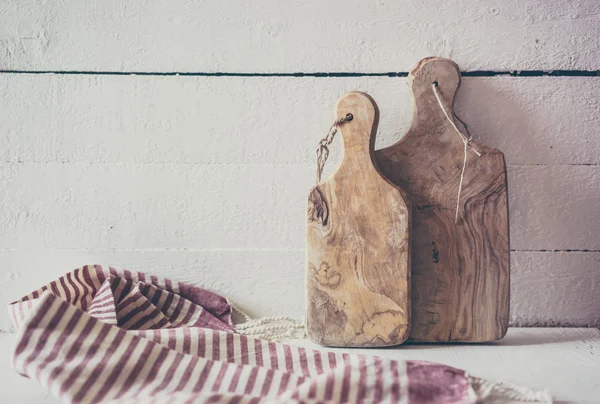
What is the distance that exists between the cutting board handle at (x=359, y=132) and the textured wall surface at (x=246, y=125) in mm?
79

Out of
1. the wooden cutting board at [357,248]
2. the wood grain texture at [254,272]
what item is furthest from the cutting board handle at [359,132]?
the wood grain texture at [254,272]

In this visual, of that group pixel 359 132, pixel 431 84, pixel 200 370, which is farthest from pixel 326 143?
pixel 200 370

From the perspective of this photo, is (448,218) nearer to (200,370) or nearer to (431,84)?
(431,84)

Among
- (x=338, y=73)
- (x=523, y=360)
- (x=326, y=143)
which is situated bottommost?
(x=523, y=360)

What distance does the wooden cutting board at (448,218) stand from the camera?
801mm

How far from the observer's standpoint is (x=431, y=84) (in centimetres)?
81

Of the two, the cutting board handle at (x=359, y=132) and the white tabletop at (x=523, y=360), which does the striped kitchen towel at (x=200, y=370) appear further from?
the cutting board handle at (x=359, y=132)

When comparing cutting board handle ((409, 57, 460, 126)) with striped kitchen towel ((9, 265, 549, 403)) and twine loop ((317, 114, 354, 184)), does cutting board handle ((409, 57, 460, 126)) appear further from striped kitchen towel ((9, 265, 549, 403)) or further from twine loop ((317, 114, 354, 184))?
striped kitchen towel ((9, 265, 549, 403))

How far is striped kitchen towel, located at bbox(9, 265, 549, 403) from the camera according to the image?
57 cm

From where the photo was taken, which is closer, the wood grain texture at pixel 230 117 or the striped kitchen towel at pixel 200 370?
the striped kitchen towel at pixel 200 370

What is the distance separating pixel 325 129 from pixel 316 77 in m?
0.08

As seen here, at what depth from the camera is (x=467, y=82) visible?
86 centimetres

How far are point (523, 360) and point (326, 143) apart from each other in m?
0.39

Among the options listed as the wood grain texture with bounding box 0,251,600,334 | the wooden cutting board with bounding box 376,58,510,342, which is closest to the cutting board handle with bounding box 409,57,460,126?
the wooden cutting board with bounding box 376,58,510,342
